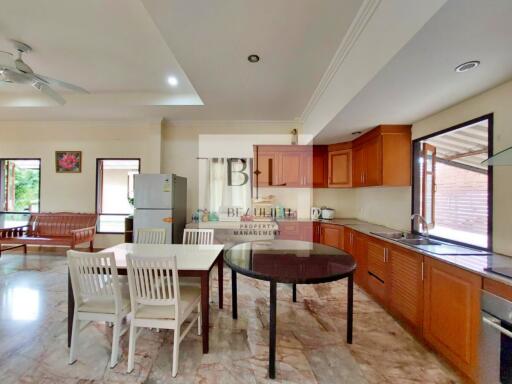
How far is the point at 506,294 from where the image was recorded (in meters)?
1.33

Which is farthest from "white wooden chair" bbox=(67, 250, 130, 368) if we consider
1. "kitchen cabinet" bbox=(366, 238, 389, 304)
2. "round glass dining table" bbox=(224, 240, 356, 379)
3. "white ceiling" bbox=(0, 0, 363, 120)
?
"kitchen cabinet" bbox=(366, 238, 389, 304)

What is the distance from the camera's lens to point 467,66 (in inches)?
Answer: 63.3

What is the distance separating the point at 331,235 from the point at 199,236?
2171 millimetres

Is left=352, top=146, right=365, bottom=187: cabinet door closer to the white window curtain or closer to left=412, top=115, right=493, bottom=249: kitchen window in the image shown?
left=412, top=115, right=493, bottom=249: kitchen window

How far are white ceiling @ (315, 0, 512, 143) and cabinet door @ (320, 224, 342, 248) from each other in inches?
71.4

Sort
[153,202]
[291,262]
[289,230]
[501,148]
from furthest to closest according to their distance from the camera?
[289,230] < [153,202] < [291,262] < [501,148]

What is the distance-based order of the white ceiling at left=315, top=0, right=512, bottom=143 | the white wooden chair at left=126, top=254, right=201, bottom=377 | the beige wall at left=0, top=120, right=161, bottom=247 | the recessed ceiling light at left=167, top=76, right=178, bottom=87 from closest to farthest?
the white ceiling at left=315, top=0, right=512, bottom=143, the white wooden chair at left=126, top=254, right=201, bottom=377, the recessed ceiling light at left=167, top=76, right=178, bottom=87, the beige wall at left=0, top=120, right=161, bottom=247

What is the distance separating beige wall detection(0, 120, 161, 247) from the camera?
4.69 metres

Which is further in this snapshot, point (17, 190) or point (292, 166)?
point (17, 190)

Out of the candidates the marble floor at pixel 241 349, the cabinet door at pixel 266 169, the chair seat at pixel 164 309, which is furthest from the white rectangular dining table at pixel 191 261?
the cabinet door at pixel 266 169

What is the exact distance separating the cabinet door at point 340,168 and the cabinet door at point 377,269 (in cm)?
141

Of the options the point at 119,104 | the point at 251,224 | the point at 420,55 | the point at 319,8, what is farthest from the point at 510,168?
the point at 119,104

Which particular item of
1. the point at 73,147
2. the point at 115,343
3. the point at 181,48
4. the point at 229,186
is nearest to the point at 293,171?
the point at 229,186

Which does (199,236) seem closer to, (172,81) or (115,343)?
(115,343)
